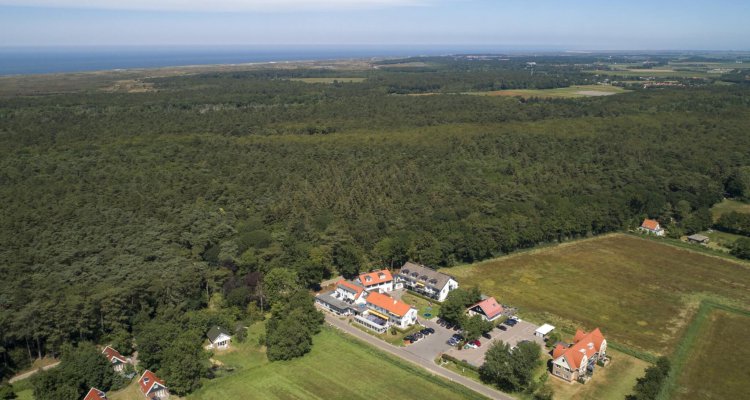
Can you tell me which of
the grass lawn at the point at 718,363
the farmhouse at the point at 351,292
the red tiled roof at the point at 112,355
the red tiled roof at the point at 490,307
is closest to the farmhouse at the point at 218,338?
the red tiled roof at the point at 112,355

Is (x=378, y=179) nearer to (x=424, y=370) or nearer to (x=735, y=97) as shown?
(x=424, y=370)

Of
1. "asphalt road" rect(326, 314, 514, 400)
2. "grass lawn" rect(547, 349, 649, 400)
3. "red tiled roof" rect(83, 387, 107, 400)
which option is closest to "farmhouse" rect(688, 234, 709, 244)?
"grass lawn" rect(547, 349, 649, 400)

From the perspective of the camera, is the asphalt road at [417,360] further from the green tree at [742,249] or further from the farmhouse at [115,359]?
the green tree at [742,249]

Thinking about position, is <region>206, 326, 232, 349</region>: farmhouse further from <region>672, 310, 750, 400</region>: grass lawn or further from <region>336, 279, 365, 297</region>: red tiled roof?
<region>672, 310, 750, 400</region>: grass lawn

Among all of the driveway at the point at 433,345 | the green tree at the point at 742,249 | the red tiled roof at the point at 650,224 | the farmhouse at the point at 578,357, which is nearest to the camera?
the farmhouse at the point at 578,357

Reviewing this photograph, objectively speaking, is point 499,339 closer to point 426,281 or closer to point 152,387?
point 426,281

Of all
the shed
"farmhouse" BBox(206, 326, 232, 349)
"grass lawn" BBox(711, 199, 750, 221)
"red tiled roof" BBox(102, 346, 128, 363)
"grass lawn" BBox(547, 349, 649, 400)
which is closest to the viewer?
"grass lawn" BBox(547, 349, 649, 400)
